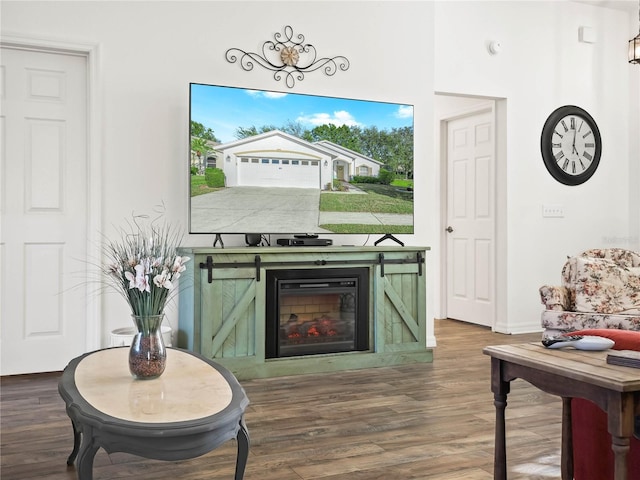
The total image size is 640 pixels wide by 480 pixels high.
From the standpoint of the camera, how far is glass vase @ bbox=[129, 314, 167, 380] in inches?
85.7

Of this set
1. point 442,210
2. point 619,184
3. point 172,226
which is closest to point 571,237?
point 619,184

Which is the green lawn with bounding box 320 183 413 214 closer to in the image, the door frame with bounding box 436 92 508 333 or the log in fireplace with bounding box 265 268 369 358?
the log in fireplace with bounding box 265 268 369 358

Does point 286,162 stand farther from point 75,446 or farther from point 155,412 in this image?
point 155,412

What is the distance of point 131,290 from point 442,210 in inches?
199

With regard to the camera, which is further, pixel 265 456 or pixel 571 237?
pixel 571 237

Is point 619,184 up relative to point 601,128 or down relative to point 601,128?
down

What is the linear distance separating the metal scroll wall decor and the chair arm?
2319 mm

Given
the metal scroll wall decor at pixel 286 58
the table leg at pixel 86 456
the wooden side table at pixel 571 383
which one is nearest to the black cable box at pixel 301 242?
the metal scroll wall decor at pixel 286 58

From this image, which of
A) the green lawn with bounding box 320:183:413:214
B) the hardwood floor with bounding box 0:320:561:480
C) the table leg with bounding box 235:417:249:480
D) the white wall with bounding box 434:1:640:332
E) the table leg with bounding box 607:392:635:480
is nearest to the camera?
the table leg with bounding box 607:392:635:480

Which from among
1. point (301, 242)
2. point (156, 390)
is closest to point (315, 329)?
point (301, 242)

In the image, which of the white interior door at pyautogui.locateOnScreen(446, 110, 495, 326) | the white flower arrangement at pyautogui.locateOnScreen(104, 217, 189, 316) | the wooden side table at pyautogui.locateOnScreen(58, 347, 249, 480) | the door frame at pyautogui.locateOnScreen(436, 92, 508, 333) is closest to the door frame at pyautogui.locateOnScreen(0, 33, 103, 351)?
the wooden side table at pyautogui.locateOnScreen(58, 347, 249, 480)

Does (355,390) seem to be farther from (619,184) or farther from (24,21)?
(619,184)

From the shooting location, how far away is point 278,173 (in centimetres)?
431

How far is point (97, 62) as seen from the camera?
4082mm
